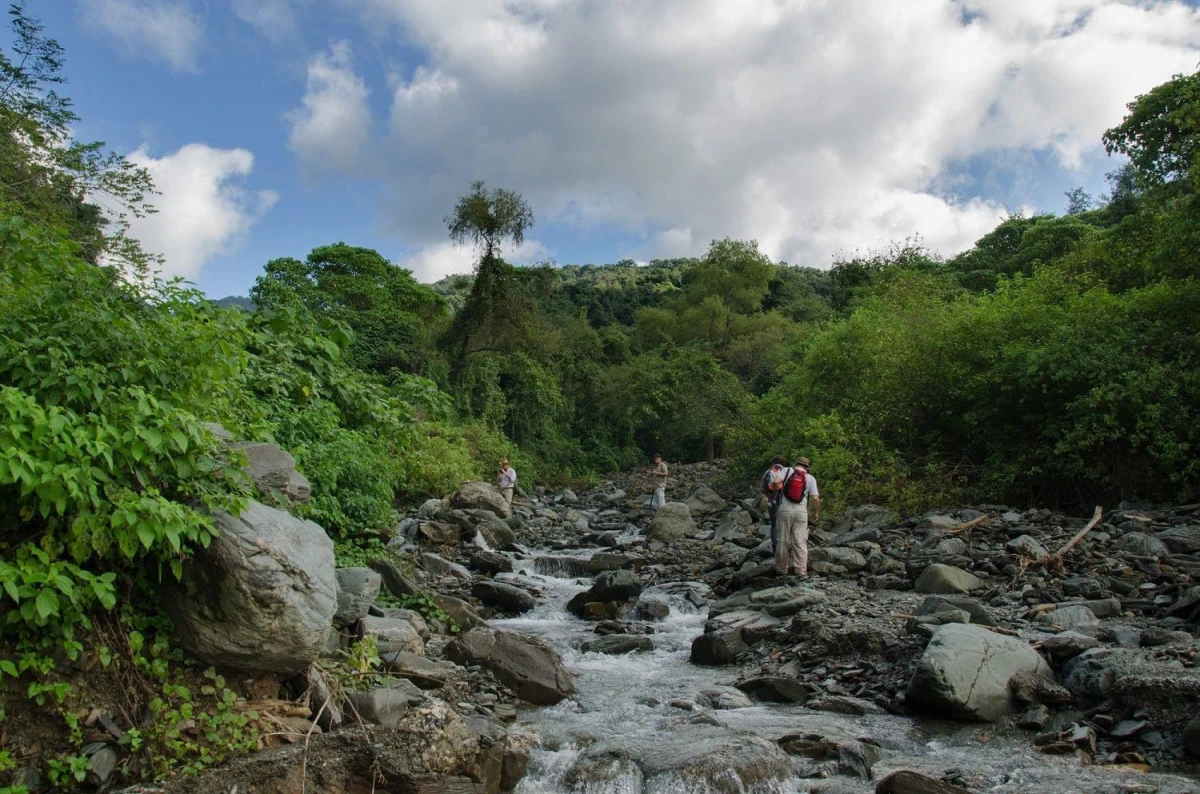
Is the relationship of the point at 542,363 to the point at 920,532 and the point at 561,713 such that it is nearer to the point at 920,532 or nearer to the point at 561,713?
the point at 920,532

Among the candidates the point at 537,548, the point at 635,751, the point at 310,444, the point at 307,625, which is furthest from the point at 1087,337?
the point at 307,625

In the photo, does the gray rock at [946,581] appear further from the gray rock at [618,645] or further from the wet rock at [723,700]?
the wet rock at [723,700]

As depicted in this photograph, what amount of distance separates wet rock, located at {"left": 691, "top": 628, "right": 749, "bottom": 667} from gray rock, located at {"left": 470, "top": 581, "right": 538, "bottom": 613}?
3.35 meters

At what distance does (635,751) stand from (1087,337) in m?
13.3

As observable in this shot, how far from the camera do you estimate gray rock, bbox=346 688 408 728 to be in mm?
6176

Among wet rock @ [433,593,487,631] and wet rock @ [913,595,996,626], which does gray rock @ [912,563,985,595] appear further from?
wet rock @ [433,593,487,631]

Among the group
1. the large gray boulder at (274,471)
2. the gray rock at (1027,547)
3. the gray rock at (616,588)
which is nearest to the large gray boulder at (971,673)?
the gray rock at (1027,547)

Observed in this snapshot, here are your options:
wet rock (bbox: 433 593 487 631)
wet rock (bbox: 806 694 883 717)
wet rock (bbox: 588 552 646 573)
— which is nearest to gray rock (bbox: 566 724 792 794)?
wet rock (bbox: 806 694 883 717)

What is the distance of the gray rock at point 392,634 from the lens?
24.7 ft

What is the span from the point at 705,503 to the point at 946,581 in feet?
38.4

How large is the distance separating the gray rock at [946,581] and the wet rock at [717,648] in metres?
2.96

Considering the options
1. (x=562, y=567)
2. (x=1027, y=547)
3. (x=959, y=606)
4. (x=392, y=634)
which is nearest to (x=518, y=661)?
(x=392, y=634)

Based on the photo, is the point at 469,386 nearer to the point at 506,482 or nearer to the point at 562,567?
the point at 506,482

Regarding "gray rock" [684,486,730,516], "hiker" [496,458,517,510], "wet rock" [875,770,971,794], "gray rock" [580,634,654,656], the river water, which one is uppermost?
"hiker" [496,458,517,510]
